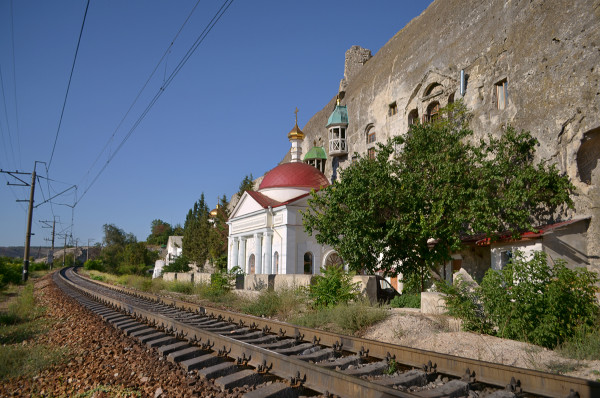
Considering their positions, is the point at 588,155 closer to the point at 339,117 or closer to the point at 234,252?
the point at 234,252

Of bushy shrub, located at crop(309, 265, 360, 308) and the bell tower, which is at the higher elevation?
the bell tower

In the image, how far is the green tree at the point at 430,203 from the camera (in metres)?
16.7

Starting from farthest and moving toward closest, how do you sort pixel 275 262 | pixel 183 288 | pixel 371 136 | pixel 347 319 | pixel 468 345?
pixel 371 136 → pixel 275 262 → pixel 183 288 → pixel 347 319 → pixel 468 345

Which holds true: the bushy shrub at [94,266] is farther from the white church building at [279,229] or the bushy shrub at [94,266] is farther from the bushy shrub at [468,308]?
the bushy shrub at [468,308]

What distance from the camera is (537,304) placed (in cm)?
891

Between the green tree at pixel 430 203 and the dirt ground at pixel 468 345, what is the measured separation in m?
5.35

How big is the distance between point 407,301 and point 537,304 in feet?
25.9

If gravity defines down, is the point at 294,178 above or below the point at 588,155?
above

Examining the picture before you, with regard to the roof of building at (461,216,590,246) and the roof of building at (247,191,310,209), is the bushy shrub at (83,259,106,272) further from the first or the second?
the roof of building at (461,216,590,246)

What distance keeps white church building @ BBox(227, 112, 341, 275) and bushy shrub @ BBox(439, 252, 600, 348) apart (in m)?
18.6

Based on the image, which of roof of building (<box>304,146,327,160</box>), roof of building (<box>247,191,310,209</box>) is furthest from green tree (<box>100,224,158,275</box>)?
roof of building (<box>247,191,310,209</box>)

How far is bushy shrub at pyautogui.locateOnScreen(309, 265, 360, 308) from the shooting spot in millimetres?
14156

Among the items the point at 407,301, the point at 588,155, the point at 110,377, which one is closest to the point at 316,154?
the point at 588,155

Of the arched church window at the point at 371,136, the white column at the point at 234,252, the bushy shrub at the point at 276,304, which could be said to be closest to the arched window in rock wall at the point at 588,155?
the bushy shrub at the point at 276,304
